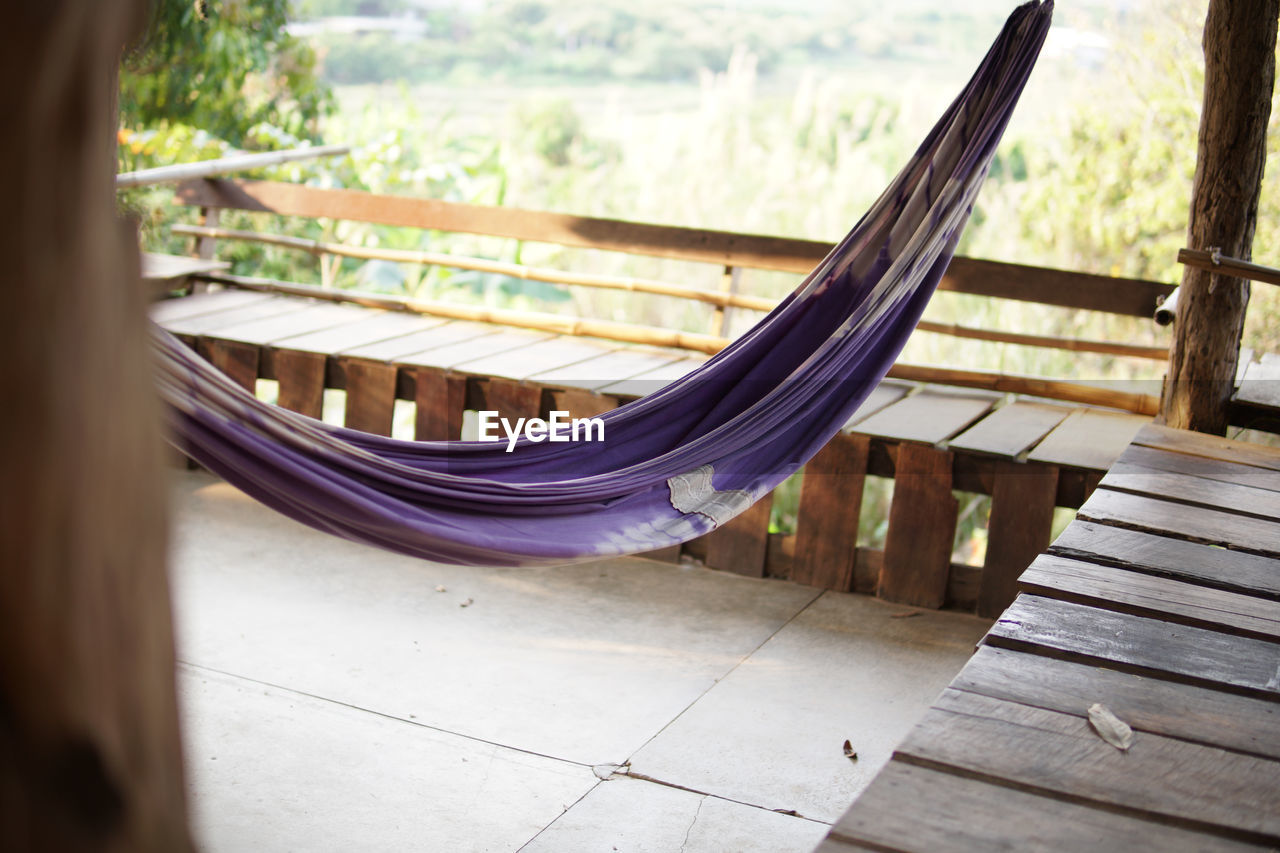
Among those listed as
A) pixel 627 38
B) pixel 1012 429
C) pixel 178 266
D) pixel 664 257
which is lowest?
pixel 1012 429

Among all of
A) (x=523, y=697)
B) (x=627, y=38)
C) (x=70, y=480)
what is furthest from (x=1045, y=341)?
(x=627, y=38)

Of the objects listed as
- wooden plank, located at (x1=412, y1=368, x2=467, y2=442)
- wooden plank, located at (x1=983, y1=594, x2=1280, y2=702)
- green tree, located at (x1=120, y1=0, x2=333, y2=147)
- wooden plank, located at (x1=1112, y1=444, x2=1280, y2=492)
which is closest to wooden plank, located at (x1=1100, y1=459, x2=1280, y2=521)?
wooden plank, located at (x1=1112, y1=444, x2=1280, y2=492)

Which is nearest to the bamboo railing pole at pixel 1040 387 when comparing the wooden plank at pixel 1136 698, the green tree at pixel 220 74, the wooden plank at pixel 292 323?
the wooden plank at pixel 292 323

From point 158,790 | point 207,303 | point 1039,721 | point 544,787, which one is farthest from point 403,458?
point 207,303

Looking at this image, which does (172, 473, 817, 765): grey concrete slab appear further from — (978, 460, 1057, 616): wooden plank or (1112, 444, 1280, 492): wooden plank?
(1112, 444, 1280, 492): wooden plank

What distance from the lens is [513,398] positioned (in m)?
2.96

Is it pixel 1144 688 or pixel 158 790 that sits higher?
pixel 158 790

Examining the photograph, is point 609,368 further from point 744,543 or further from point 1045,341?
A: point 1045,341

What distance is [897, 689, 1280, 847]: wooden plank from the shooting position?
1119mm

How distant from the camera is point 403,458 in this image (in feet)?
7.07

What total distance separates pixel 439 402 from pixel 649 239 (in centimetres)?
79

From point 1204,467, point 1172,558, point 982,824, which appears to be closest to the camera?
point 982,824

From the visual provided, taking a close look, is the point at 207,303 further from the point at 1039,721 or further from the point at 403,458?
the point at 1039,721

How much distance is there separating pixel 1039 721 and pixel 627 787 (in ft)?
2.70
